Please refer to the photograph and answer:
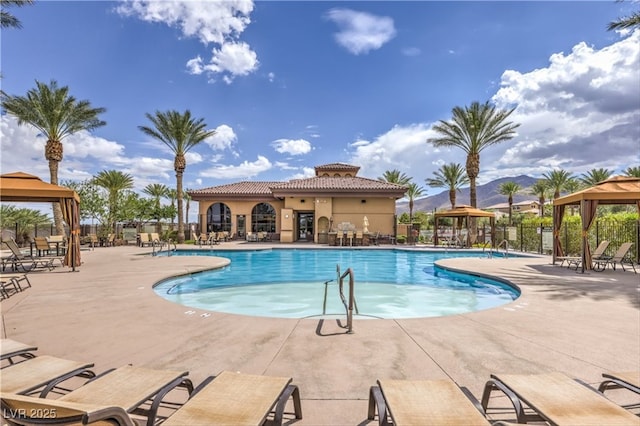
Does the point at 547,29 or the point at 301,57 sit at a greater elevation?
the point at 301,57

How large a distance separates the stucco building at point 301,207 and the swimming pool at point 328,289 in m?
9.57

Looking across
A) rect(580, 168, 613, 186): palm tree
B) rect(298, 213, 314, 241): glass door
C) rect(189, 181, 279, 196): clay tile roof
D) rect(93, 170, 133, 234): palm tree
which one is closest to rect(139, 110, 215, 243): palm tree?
rect(189, 181, 279, 196): clay tile roof

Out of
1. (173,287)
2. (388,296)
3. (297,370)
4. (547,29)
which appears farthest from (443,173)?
(297,370)

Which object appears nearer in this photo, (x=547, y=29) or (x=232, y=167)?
(x=547, y=29)

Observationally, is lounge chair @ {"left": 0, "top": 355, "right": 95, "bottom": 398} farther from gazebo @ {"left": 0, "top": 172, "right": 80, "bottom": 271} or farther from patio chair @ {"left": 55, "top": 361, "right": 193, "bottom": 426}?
gazebo @ {"left": 0, "top": 172, "right": 80, "bottom": 271}

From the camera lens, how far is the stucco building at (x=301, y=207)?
978 inches

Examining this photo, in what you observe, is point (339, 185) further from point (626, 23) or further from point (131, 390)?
point (131, 390)

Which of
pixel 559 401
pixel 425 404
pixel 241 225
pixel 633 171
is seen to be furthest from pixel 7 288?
pixel 633 171

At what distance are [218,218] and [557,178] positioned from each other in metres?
35.1

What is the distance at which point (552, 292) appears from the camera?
733cm

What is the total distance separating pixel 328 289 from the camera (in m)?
10.1

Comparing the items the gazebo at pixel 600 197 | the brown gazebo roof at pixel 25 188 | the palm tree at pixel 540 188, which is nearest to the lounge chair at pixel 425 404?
the gazebo at pixel 600 197

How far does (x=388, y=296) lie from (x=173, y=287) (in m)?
6.16

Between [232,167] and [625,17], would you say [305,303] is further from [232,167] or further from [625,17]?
[232,167]
